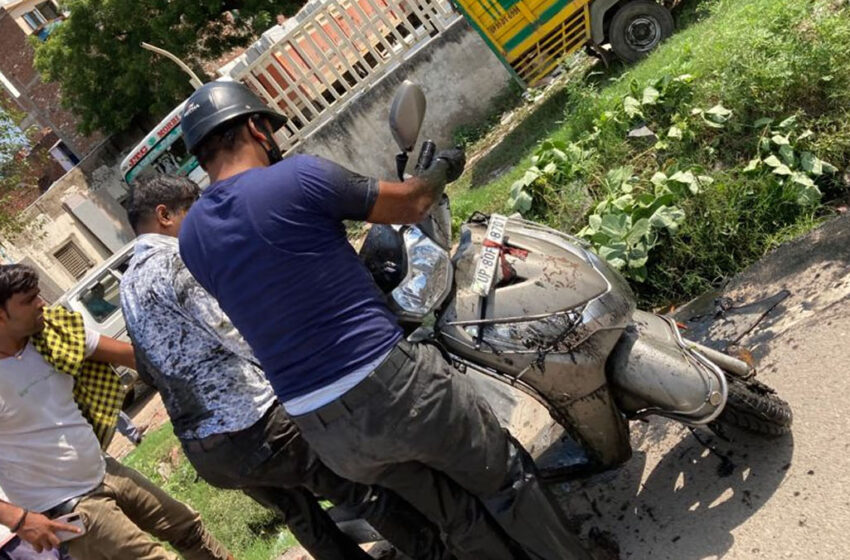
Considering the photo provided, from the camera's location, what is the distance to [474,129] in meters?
9.63

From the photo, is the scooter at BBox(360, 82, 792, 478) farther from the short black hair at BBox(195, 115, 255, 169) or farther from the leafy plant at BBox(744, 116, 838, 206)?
the leafy plant at BBox(744, 116, 838, 206)

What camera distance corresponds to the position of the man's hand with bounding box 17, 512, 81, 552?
2.87 meters

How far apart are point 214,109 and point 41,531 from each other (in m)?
1.81

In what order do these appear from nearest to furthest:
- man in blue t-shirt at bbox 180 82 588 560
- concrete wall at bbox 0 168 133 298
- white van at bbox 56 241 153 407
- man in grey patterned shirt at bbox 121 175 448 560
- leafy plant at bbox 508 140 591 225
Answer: man in blue t-shirt at bbox 180 82 588 560 → man in grey patterned shirt at bbox 121 175 448 560 → leafy plant at bbox 508 140 591 225 → white van at bbox 56 241 153 407 → concrete wall at bbox 0 168 133 298

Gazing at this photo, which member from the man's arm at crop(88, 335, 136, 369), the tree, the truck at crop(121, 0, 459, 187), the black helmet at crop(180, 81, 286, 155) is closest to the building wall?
the tree

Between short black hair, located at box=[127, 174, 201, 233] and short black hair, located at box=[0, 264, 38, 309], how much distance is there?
1.44ft

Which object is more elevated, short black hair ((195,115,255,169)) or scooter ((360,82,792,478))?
short black hair ((195,115,255,169))

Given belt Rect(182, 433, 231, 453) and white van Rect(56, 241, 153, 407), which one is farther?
white van Rect(56, 241, 153, 407)

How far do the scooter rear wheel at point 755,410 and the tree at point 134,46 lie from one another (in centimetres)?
1948

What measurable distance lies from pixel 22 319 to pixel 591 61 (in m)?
7.00

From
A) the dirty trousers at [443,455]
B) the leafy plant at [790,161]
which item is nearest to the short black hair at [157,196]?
the dirty trousers at [443,455]

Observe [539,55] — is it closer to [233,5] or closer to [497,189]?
[497,189]

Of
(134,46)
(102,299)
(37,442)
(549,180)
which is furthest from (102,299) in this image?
(134,46)

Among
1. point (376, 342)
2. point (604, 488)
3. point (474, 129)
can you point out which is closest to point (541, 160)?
point (604, 488)
